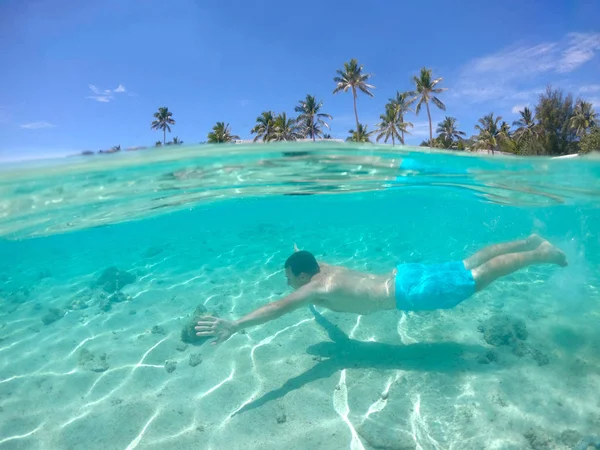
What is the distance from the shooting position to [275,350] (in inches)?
280

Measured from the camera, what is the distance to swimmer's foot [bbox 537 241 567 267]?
24.0 feet

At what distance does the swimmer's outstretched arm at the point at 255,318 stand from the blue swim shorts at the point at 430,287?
1.77m

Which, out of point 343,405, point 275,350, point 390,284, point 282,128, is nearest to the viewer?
point 343,405

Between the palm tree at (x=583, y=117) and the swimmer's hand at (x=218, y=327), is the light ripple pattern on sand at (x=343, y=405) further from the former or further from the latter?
the palm tree at (x=583, y=117)

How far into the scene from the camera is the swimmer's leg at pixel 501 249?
742cm

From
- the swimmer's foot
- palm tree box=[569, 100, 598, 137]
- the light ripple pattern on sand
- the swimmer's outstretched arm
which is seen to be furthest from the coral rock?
palm tree box=[569, 100, 598, 137]

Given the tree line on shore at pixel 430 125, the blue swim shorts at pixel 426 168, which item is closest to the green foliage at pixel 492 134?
the tree line on shore at pixel 430 125

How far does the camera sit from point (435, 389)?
570cm

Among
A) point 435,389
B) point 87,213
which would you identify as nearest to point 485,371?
point 435,389

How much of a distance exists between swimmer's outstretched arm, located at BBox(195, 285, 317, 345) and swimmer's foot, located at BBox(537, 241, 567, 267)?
529cm

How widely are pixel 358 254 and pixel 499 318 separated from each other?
846 centimetres

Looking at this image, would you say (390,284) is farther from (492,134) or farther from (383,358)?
(492,134)

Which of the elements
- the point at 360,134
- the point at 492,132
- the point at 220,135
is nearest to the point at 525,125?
the point at 492,132

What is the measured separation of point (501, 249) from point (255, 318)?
19.7 ft
